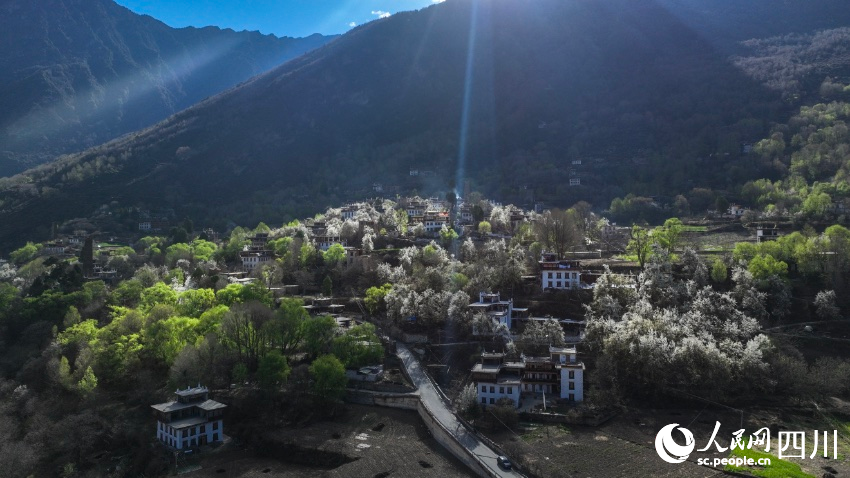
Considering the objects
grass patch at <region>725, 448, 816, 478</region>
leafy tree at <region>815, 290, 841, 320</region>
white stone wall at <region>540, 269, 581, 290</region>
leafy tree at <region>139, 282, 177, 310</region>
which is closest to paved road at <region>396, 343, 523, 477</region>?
grass patch at <region>725, 448, 816, 478</region>

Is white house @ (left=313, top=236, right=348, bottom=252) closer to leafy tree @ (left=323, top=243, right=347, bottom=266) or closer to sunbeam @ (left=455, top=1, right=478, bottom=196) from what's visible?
leafy tree @ (left=323, top=243, right=347, bottom=266)

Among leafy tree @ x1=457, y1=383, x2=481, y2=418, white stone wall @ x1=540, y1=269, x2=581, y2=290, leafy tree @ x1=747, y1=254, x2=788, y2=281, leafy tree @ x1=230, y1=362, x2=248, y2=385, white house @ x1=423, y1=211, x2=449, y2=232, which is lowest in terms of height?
leafy tree @ x1=457, y1=383, x2=481, y2=418

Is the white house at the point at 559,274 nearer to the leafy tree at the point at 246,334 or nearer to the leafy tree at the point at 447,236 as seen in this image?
the leafy tree at the point at 447,236

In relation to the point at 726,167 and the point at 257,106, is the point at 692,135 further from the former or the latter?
the point at 257,106

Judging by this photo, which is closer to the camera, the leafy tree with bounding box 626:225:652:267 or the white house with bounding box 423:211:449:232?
the leafy tree with bounding box 626:225:652:267

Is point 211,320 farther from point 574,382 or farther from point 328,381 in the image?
point 574,382
